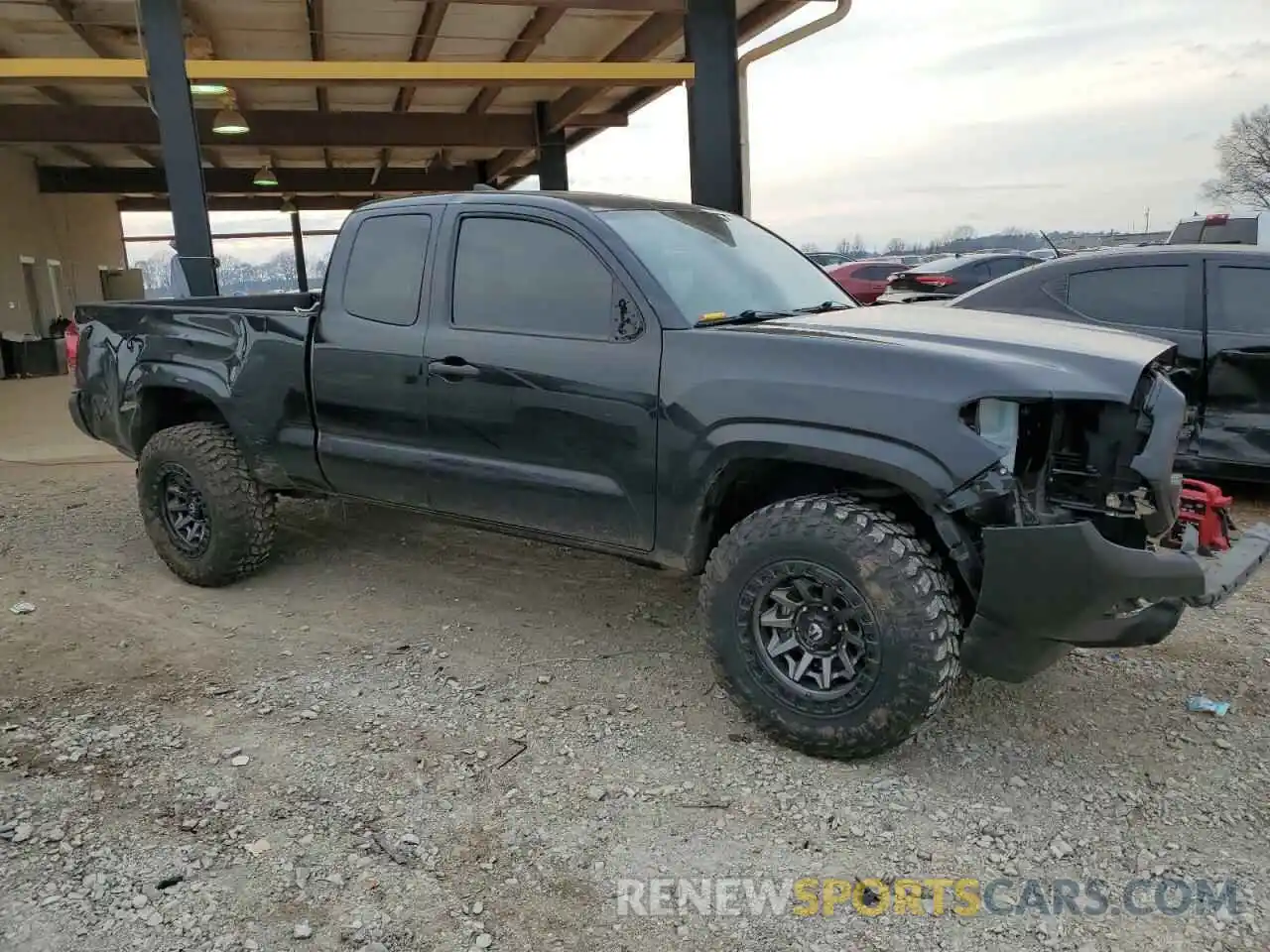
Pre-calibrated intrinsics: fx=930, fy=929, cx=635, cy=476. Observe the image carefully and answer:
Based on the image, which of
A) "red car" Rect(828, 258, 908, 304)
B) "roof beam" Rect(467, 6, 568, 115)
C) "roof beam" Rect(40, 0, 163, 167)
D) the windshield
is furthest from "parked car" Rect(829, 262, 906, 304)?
the windshield

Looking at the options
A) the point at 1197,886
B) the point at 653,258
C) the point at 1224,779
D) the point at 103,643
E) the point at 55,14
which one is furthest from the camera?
the point at 55,14

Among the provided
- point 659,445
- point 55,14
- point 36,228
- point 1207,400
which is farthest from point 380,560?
point 36,228

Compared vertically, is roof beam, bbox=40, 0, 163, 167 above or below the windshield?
above

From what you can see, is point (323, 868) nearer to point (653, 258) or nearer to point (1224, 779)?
point (653, 258)

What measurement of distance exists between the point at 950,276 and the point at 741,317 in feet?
30.5

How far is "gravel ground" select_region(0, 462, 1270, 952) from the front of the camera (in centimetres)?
233

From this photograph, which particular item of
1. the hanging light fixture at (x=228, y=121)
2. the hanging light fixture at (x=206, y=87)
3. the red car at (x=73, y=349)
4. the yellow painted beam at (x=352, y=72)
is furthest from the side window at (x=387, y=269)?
the hanging light fixture at (x=228, y=121)

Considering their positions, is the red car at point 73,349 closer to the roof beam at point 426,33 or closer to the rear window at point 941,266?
the roof beam at point 426,33

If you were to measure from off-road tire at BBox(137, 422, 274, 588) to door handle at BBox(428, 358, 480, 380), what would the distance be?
1.43 metres

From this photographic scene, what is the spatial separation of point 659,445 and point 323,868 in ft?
5.47

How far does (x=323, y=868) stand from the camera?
2.54 meters

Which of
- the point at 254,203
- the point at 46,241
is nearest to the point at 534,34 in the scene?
the point at 46,241

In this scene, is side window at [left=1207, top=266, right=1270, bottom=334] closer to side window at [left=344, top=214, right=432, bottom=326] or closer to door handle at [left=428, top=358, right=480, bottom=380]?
door handle at [left=428, top=358, right=480, bottom=380]

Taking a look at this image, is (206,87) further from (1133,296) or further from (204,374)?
(1133,296)
